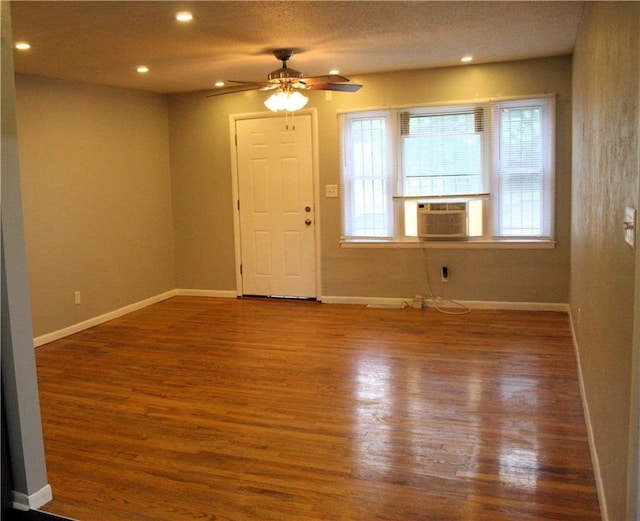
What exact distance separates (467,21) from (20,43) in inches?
128

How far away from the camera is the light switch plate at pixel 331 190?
6426 mm

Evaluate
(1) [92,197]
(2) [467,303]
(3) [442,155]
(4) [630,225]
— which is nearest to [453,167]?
(3) [442,155]

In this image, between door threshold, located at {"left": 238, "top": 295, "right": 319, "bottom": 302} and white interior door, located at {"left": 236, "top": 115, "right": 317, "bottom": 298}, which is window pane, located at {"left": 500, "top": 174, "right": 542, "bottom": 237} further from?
door threshold, located at {"left": 238, "top": 295, "right": 319, "bottom": 302}

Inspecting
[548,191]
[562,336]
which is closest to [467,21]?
[548,191]

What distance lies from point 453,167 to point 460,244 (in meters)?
0.82

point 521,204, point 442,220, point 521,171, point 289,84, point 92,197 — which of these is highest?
point 289,84

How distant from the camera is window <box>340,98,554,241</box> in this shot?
575cm

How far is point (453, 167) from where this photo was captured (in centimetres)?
598

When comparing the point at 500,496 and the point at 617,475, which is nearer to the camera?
the point at 617,475

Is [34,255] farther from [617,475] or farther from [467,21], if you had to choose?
[617,475]

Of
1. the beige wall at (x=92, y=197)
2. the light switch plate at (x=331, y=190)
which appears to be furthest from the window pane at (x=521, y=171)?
the beige wall at (x=92, y=197)

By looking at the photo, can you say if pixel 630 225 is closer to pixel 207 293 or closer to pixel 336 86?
pixel 336 86

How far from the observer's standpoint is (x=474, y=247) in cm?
600

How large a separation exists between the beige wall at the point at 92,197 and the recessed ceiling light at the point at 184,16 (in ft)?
7.05
